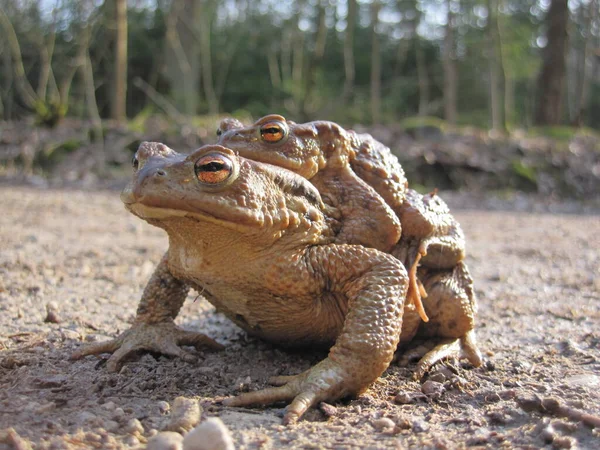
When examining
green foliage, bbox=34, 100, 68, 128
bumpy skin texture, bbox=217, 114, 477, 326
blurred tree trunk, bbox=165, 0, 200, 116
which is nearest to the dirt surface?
bumpy skin texture, bbox=217, 114, 477, 326

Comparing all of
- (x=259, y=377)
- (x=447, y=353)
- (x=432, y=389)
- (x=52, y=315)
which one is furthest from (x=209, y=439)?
(x=52, y=315)

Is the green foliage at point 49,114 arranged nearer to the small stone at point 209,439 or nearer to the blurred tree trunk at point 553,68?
the small stone at point 209,439

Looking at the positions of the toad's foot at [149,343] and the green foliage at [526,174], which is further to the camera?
the green foliage at [526,174]

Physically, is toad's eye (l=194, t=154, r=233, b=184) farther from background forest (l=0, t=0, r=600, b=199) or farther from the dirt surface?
background forest (l=0, t=0, r=600, b=199)

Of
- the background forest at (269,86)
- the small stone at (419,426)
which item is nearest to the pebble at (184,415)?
the small stone at (419,426)

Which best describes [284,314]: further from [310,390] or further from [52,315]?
[52,315]

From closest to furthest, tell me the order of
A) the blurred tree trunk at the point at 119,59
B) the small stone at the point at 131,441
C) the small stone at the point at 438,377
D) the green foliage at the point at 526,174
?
the small stone at the point at 131,441
the small stone at the point at 438,377
the green foliage at the point at 526,174
the blurred tree trunk at the point at 119,59

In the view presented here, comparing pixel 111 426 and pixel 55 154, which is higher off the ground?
pixel 55 154

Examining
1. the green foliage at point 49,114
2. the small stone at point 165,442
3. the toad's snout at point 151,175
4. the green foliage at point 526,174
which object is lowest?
the green foliage at point 526,174
